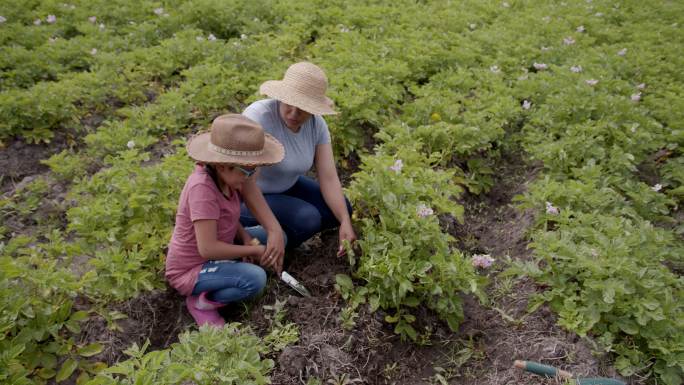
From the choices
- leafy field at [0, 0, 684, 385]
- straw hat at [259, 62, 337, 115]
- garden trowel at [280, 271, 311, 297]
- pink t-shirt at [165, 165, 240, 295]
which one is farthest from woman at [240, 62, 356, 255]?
pink t-shirt at [165, 165, 240, 295]

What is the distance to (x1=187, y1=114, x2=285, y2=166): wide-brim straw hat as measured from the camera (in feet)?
7.77

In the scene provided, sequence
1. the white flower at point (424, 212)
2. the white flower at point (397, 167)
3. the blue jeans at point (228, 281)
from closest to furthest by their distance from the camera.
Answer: the blue jeans at point (228, 281) < the white flower at point (424, 212) < the white flower at point (397, 167)

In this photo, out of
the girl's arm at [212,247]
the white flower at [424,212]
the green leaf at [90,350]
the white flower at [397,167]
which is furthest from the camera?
the white flower at [397,167]

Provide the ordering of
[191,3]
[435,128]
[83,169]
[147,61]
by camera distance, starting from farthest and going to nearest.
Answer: [191,3], [147,61], [435,128], [83,169]

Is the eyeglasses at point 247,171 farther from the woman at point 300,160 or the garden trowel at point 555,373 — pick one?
the garden trowel at point 555,373

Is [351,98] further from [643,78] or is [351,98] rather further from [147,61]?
[643,78]

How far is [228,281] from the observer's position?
265 centimetres

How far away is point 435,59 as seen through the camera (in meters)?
5.61

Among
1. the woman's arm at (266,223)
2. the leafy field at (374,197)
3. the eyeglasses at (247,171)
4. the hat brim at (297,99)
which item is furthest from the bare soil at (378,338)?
the hat brim at (297,99)

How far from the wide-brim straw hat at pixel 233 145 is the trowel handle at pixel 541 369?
68.1 inches

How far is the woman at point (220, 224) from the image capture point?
240 cm

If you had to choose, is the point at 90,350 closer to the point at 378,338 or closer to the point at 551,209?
the point at 378,338

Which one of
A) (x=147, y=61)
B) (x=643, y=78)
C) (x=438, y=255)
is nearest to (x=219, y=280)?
(x=438, y=255)

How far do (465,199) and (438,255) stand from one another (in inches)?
59.0
